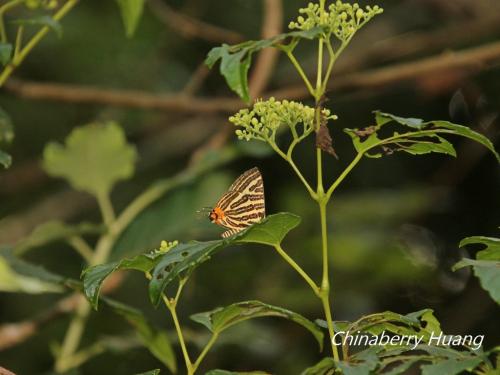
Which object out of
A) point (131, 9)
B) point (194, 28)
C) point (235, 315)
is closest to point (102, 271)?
point (235, 315)

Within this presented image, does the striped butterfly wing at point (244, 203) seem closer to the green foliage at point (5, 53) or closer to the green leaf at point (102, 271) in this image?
the green leaf at point (102, 271)

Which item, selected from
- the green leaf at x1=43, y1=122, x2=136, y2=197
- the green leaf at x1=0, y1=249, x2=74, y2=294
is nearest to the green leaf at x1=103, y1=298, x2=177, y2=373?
the green leaf at x1=0, y1=249, x2=74, y2=294

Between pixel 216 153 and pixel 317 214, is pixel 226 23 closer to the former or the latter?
pixel 317 214

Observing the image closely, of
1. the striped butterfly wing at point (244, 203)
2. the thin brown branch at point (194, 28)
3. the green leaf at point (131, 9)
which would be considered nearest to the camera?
the striped butterfly wing at point (244, 203)

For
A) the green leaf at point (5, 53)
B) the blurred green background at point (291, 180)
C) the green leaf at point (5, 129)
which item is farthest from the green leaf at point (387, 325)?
the blurred green background at point (291, 180)

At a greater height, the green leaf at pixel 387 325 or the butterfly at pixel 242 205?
the butterfly at pixel 242 205

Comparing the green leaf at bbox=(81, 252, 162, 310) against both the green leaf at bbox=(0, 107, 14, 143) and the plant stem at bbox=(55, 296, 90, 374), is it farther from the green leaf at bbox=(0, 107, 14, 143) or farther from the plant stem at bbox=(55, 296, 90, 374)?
the plant stem at bbox=(55, 296, 90, 374)

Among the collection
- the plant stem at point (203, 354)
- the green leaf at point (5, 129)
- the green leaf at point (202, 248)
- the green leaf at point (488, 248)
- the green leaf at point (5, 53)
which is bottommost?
the plant stem at point (203, 354)
